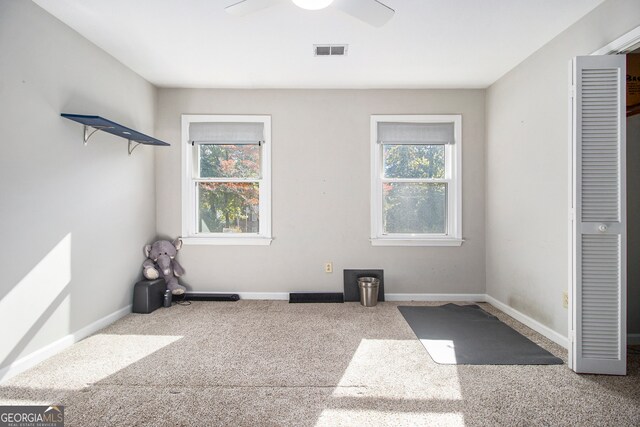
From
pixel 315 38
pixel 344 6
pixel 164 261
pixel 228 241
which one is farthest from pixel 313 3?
pixel 164 261

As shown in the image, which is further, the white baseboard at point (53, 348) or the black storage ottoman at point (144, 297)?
the black storage ottoman at point (144, 297)

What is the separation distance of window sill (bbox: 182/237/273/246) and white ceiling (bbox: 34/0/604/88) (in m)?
1.83

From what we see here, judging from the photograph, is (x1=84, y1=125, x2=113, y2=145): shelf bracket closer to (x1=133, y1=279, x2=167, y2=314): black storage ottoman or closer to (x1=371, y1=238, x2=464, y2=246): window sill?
(x1=133, y1=279, x2=167, y2=314): black storage ottoman

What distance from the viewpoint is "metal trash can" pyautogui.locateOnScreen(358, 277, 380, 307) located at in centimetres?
367

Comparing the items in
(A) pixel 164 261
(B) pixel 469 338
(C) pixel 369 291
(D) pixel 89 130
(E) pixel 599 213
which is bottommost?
(B) pixel 469 338

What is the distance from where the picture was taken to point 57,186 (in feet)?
8.14

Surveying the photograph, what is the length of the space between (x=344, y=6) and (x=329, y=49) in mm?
1209

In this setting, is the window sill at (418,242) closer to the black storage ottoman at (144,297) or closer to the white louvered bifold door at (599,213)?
the white louvered bifold door at (599,213)

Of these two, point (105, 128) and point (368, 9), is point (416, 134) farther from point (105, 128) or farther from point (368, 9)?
point (105, 128)

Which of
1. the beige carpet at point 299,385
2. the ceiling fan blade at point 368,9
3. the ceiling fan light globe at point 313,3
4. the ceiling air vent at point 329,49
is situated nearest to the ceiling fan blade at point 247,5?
the ceiling fan light globe at point 313,3

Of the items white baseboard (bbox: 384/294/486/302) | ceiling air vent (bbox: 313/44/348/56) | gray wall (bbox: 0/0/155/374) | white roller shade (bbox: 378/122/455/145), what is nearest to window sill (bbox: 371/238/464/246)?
white baseboard (bbox: 384/294/486/302)

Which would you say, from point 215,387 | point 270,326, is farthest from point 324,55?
point 215,387

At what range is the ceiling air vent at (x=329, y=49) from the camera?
9.56ft

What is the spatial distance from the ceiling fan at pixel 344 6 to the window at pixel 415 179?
80.7 inches
